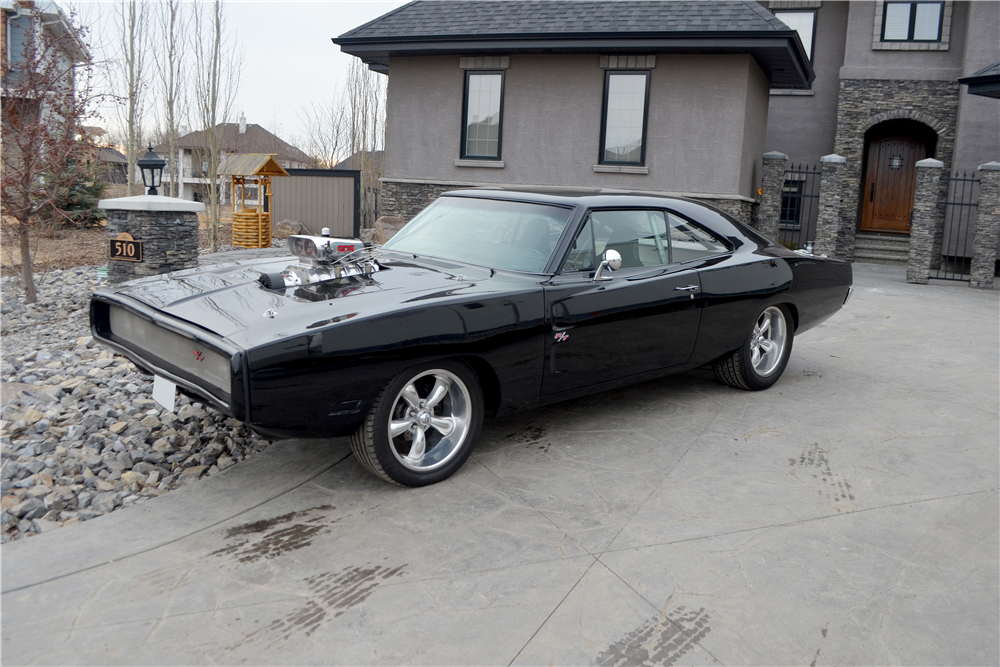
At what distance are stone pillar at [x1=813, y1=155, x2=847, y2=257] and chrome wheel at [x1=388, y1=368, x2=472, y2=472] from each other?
42.0ft

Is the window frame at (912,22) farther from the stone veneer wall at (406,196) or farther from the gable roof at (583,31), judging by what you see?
the stone veneer wall at (406,196)

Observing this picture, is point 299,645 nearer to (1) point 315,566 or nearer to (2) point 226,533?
(1) point 315,566

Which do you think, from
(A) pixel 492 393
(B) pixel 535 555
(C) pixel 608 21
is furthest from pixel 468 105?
(B) pixel 535 555

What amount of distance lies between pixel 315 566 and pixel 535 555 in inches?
34.8

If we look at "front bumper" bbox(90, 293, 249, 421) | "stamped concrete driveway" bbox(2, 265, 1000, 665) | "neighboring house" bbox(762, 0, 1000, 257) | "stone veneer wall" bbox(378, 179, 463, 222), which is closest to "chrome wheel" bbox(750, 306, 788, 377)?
"stamped concrete driveway" bbox(2, 265, 1000, 665)

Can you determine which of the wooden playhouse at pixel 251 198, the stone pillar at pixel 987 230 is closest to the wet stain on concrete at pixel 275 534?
the stone pillar at pixel 987 230

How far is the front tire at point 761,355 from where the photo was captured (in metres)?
5.71

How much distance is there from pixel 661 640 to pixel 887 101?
18.9m

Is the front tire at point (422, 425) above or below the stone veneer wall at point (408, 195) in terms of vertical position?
below

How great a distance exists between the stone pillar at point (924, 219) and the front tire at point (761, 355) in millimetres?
9462

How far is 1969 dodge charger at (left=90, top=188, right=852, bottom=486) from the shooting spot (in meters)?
3.45

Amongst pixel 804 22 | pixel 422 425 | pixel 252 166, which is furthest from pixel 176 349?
pixel 804 22

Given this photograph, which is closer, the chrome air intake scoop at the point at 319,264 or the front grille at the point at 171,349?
the front grille at the point at 171,349

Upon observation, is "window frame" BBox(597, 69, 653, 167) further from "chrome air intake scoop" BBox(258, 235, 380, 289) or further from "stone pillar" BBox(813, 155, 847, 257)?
"chrome air intake scoop" BBox(258, 235, 380, 289)
